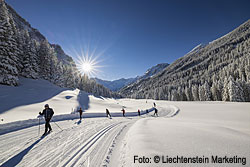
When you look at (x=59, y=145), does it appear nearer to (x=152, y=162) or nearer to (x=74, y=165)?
(x=74, y=165)

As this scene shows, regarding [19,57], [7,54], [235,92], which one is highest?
[19,57]

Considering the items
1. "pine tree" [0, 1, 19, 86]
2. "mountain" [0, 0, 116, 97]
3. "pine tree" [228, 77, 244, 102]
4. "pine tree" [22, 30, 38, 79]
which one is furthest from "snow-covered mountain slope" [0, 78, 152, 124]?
"pine tree" [228, 77, 244, 102]

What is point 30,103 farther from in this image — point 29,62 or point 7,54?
point 29,62

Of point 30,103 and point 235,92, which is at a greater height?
point 235,92

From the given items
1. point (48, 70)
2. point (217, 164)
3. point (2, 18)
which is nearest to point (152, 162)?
point (217, 164)

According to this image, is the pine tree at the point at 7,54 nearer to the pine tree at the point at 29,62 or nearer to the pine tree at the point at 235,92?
the pine tree at the point at 29,62

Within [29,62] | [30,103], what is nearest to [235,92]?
[30,103]

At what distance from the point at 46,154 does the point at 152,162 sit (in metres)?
4.23

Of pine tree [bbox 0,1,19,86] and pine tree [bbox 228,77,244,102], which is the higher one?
pine tree [bbox 0,1,19,86]

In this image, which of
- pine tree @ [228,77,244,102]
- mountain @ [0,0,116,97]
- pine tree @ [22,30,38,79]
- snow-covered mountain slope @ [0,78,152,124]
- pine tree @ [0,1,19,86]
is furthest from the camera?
pine tree @ [228,77,244,102]

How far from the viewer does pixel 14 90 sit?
18625 millimetres

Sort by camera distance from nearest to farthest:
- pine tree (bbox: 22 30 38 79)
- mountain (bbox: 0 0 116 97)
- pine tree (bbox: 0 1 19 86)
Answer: pine tree (bbox: 0 1 19 86)
mountain (bbox: 0 0 116 97)
pine tree (bbox: 22 30 38 79)

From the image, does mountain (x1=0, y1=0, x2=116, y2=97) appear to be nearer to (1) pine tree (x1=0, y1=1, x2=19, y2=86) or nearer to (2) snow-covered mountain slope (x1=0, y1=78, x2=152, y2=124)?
(1) pine tree (x1=0, y1=1, x2=19, y2=86)

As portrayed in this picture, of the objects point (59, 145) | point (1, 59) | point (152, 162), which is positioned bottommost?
point (59, 145)
